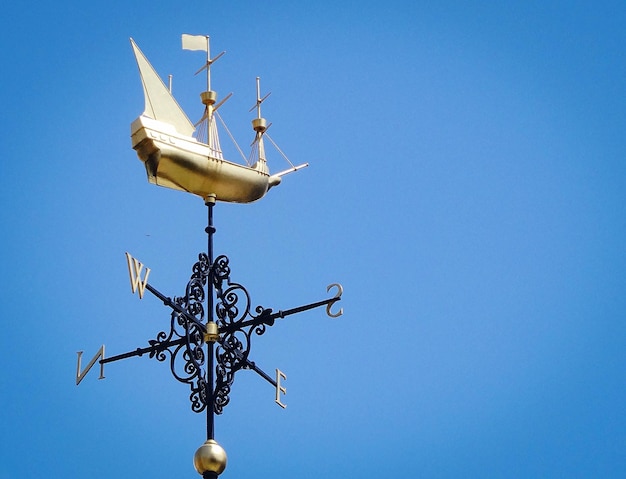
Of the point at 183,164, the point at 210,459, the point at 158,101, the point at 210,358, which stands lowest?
the point at 210,459

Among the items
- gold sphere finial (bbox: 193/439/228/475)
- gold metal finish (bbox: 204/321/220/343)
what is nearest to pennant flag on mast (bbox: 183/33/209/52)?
gold metal finish (bbox: 204/321/220/343)

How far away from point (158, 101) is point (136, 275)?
1.96 m

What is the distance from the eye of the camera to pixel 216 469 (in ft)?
31.3

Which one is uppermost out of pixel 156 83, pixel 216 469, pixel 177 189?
pixel 156 83

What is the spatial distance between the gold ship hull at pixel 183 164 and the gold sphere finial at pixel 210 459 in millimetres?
2037

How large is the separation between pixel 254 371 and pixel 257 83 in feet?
8.92

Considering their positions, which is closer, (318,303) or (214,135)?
(318,303)

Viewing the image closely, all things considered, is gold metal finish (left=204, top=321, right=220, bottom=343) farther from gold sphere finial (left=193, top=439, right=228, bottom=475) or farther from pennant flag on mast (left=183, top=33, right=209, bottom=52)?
pennant flag on mast (left=183, top=33, right=209, bottom=52)

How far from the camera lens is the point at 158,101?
1085 cm

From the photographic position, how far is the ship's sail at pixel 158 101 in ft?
35.2

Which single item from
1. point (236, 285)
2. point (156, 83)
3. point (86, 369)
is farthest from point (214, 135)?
point (86, 369)

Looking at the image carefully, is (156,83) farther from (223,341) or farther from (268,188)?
(223,341)

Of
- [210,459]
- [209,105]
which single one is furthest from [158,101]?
[210,459]

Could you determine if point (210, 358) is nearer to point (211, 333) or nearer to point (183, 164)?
point (211, 333)
